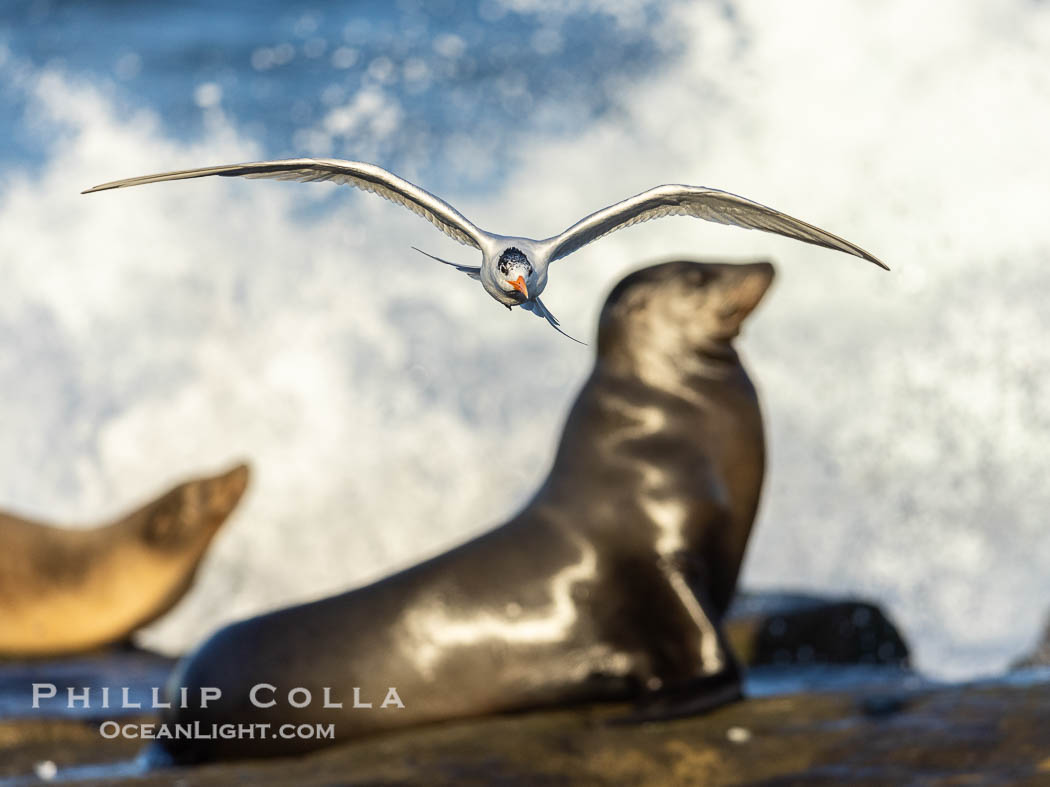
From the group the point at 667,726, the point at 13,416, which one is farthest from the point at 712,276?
the point at 13,416

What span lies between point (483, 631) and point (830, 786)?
5.62 feet

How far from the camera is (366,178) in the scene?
2.57 metres

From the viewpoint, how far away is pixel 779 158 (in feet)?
65.9

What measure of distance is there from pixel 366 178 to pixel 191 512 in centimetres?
707

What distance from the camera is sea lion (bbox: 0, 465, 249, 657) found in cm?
864

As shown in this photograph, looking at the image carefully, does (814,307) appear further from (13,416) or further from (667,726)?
(667,726)

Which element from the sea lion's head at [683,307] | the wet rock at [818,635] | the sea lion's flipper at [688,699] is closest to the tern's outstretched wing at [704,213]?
the sea lion's flipper at [688,699]

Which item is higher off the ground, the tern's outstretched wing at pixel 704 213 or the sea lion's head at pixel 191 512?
the sea lion's head at pixel 191 512

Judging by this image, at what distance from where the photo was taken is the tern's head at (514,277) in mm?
2051

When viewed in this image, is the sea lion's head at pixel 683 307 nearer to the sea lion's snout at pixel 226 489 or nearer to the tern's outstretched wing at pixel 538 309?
the tern's outstretched wing at pixel 538 309

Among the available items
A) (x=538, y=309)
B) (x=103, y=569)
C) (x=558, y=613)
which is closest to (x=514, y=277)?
(x=538, y=309)

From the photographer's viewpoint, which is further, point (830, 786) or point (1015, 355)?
point (1015, 355)

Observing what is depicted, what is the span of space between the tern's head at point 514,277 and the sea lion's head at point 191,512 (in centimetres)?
751

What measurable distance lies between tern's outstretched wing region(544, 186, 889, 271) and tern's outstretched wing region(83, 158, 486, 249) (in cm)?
23
